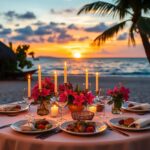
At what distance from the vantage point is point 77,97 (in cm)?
268

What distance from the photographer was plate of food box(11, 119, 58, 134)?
2373mm

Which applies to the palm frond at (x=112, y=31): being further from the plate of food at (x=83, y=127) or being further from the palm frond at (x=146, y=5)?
the plate of food at (x=83, y=127)

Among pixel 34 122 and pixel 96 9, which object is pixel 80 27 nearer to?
pixel 96 9

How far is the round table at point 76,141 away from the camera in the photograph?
85.7 inches

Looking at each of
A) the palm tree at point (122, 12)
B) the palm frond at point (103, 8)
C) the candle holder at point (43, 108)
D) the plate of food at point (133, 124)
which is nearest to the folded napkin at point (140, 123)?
the plate of food at point (133, 124)

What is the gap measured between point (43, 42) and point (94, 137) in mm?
26186

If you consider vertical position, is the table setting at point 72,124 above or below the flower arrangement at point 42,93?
below

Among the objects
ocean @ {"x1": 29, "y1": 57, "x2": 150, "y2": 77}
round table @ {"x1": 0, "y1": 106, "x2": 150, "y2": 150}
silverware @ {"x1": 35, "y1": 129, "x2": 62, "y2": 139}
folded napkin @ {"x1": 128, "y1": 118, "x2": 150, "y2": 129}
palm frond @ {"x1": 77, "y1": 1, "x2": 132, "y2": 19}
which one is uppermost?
palm frond @ {"x1": 77, "y1": 1, "x2": 132, "y2": 19}

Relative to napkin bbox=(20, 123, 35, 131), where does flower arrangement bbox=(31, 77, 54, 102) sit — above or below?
above

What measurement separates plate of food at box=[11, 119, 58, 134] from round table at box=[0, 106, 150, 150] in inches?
1.6

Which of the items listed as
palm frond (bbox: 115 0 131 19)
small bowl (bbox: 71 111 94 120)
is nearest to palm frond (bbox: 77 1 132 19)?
palm frond (bbox: 115 0 131 19)

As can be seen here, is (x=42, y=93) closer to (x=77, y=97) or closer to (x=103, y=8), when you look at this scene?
(x=77, y=97)

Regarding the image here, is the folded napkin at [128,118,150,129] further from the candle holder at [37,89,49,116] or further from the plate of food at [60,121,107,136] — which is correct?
the candle holder at [37,89,49,116]

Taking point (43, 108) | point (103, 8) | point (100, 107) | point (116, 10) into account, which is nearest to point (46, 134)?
point (43, 108)
